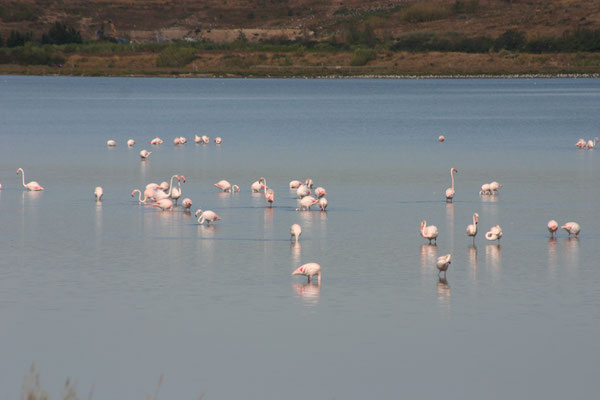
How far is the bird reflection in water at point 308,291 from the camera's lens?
15.4 meters

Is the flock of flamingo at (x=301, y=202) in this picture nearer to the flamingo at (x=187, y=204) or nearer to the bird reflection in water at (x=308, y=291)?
the flamingo at (x=187, y=204)

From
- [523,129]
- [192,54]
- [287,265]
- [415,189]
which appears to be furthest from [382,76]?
[287,265]

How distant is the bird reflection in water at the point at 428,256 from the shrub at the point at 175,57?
14348cm

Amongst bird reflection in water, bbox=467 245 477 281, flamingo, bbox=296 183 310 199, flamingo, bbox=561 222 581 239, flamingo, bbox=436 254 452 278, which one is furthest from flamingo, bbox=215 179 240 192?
flamingo, bbox=436 254 452 278

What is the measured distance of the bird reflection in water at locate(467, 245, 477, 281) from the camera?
1738 cm

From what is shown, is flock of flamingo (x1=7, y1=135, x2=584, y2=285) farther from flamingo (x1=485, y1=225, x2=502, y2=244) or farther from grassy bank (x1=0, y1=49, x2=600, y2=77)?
grassy bank (x1=0, y1=49, x2=600, y2=77)

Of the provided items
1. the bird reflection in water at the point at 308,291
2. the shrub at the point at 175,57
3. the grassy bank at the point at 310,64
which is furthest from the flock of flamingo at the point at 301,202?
the shrub at the point at 175,57

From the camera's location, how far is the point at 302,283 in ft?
54.2

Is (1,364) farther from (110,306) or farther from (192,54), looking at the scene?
(192,54)

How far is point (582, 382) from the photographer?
12039 millimetres

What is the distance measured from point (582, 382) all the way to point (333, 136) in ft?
125

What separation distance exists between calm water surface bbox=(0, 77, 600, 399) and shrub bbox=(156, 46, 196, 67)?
123472 mm

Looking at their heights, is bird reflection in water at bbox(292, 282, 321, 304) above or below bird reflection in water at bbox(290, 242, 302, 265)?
below

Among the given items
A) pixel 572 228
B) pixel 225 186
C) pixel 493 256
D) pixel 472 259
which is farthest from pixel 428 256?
pixel 225 186
